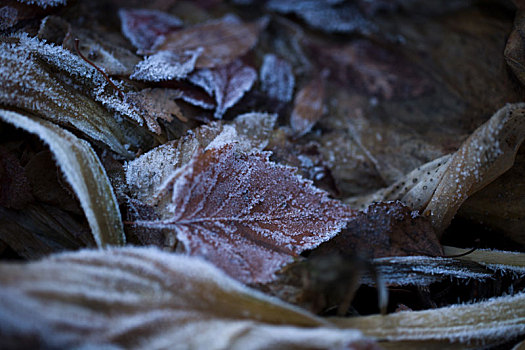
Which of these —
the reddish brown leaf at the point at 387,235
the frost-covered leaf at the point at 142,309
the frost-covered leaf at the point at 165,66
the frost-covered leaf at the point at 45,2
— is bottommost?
the reddish brown leaf at the point at 387,235

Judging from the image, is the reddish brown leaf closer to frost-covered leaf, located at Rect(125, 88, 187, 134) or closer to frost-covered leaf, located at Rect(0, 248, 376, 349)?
frost-covered leaf, located at Rect(0, 248, 376, 349)

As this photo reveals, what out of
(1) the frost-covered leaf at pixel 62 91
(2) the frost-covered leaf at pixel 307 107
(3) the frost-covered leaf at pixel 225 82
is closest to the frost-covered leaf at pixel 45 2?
(1) the frost-covered leaf at pixel 62 91

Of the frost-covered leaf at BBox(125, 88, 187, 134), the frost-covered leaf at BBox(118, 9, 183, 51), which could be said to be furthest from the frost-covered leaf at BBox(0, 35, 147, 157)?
the frost-covered leaf at BBox(118, 9, 183, 51)

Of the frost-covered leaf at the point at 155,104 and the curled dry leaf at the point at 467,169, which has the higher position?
the frost-covered leaf at the point at 155,104

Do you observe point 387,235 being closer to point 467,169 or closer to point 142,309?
point 467,169

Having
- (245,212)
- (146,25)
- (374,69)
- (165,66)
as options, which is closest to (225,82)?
(165,66)

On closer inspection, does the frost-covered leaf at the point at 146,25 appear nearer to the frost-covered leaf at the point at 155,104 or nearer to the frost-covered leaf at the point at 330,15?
the frost-covered leaf at the point at 155,104

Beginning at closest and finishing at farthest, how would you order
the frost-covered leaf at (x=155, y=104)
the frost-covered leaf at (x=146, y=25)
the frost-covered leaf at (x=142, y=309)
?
the frost-covered leaf at (x=142, y=309)
the frost-covered leaf at (x=155, y=104)
the frost-covered leaf at (x=146, y=25)
